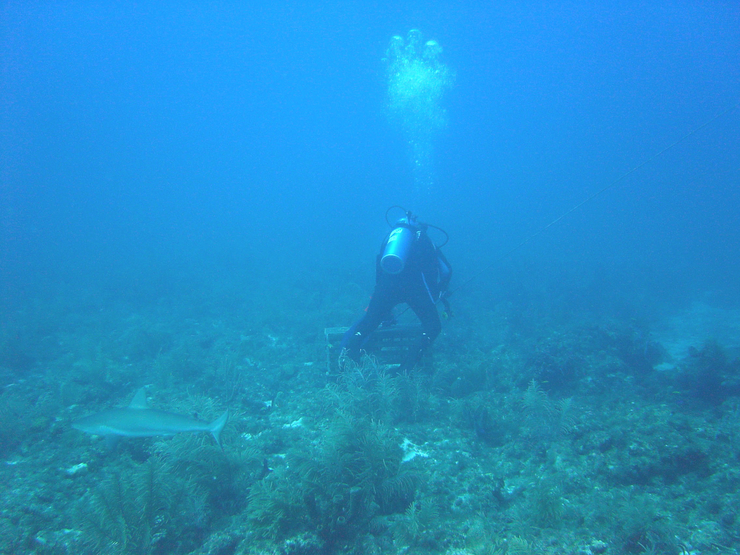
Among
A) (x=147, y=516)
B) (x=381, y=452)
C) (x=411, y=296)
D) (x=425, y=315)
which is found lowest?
(x=147, y=516)

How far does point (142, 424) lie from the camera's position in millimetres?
3400

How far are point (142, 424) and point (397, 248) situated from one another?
4.69 meters

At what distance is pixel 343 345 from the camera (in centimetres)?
691

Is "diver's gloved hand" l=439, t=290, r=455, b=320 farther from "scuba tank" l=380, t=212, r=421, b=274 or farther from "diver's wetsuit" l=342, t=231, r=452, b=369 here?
"scuba tank" l=380, t=212, r=421, b=274

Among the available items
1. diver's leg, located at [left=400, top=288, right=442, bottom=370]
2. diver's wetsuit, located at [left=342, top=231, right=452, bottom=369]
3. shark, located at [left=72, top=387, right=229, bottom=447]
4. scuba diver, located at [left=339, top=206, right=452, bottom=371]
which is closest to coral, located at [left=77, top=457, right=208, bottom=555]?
shark, located at [left=72, top=387, right=229, bottom=447]

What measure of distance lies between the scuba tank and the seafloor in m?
2.07

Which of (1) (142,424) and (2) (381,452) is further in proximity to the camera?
(2) (381,452)

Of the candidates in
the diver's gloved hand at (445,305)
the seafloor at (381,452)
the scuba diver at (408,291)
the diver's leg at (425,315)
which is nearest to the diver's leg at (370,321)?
the scuba diver at (408,291)

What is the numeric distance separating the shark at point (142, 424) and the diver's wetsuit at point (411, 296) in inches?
143

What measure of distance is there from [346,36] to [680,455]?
386 ft

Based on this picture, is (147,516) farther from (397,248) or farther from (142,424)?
(397,248)

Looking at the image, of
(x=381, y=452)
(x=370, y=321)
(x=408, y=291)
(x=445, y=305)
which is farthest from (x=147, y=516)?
(x=445, y=305)

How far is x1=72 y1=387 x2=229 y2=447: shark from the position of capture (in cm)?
333

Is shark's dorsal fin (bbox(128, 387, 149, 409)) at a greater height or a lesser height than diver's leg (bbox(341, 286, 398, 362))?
lesser
